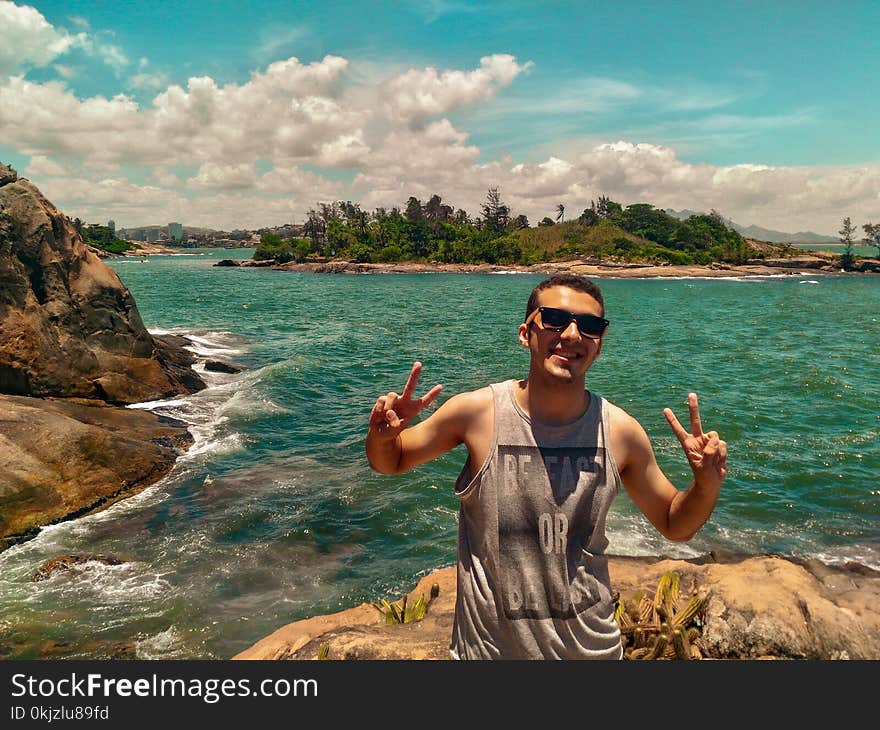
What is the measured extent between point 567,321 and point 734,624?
4394 mm

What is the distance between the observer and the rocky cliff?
926 cm

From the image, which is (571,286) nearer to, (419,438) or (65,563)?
(419,438)

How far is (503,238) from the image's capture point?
128000 millimetres

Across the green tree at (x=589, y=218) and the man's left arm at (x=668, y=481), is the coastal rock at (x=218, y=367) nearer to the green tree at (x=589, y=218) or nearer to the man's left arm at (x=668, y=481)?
the man's left arm at (x=668, y=481)

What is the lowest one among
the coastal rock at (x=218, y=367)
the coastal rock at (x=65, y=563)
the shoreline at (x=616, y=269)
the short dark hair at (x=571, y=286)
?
the coastal rock at (x=65, y=563)

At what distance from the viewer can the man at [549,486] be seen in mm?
2428

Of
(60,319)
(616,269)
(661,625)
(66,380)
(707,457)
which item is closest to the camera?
(707,457)

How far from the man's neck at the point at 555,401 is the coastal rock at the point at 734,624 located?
3631 millimetres

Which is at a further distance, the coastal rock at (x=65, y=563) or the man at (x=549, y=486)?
the coastal rock at (x=65, y=563)

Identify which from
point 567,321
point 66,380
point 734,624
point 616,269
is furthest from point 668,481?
point 616,269

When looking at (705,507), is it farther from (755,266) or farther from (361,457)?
(755,266)

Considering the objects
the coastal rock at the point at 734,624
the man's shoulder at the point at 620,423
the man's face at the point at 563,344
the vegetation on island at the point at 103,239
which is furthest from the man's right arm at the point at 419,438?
the vegetation on island at the point at 103,239

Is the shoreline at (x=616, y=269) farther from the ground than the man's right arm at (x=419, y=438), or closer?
farther from the ground

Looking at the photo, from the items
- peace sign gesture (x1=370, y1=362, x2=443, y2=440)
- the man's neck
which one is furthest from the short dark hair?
peace sign gesture (x1=370, y1=362, x2=443, y2=440)
